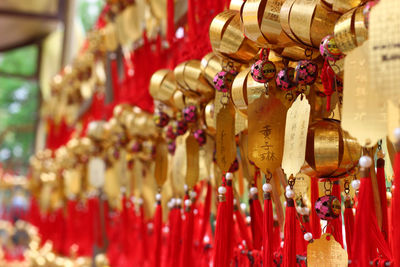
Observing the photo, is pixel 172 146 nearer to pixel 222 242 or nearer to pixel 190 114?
pixel 190 114

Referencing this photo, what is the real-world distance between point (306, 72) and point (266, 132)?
0.26ft

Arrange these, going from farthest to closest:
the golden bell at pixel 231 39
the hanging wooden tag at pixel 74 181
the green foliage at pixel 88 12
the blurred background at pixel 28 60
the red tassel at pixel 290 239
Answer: the blurred background at pixel 28 60 < the green foliage at pixel 88 12 < the hanging wooden tag at pixel 74 181 < the golden bell at pixel 231 39 < the red tassel at pixel 290 239

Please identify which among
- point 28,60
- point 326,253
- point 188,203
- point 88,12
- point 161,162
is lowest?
point 326,253

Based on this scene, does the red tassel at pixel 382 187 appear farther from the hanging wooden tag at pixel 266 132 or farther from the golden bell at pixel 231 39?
the golden bell at pixel 231 39

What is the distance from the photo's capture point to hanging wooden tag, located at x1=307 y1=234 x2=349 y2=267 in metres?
0.46

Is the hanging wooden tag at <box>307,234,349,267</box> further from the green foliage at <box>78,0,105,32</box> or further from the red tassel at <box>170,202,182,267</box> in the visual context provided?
the green foliage at <box>78,0,105,32</box>

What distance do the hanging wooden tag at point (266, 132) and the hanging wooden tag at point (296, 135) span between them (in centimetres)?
3

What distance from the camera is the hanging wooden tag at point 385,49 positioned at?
38 centimetres

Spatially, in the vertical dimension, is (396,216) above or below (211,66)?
below

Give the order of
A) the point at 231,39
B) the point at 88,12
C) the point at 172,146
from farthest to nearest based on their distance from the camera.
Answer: the point at 88,12 < the point at 172,146 < the point at 231,39

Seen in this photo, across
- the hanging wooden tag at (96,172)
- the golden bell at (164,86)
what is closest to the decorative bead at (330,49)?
the golden bell at (164,86)

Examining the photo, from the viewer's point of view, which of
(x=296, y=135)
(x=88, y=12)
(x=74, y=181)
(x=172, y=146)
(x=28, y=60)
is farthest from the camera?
(x=28, y=60)

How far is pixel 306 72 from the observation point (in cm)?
50

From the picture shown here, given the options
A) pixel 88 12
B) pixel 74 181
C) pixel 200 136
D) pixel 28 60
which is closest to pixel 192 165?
pixel 200 136
